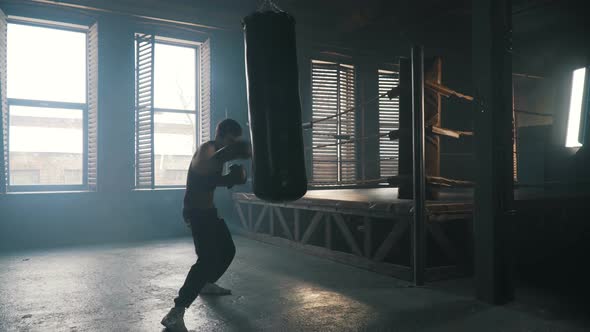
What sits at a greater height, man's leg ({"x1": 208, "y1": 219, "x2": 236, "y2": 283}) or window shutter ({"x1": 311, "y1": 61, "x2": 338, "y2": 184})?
window shutter ({"x1": 311, "y1": 61, "x2": 338, "y2": 184})

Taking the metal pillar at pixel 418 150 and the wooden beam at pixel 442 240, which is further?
the wooden beam at pixel 442 240

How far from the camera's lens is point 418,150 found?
3533mm

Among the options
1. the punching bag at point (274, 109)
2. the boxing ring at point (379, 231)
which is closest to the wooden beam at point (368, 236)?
the boxing ring at point (379, 231)

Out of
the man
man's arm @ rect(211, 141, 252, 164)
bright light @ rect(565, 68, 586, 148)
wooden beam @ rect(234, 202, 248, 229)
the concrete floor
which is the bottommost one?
the concrete floor

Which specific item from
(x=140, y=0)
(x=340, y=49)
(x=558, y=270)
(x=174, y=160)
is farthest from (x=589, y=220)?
(x=140, y=0)

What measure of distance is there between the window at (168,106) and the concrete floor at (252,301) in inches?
95.1

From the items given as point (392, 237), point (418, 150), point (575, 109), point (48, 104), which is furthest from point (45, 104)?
point (575, 109)

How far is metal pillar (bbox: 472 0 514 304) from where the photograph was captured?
121 inches

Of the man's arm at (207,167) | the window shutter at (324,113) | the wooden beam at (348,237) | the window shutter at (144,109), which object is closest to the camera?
the man's arm at (207,167)

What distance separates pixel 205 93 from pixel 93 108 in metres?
1.71

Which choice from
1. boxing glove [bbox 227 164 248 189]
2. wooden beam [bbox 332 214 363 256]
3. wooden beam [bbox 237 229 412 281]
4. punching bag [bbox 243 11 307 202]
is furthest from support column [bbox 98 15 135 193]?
Answer: punching bag [bbox 243 11 307 202]

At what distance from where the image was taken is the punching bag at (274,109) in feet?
7.42

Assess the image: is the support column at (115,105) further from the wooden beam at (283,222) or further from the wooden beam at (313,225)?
the wooden beam at (313,225)

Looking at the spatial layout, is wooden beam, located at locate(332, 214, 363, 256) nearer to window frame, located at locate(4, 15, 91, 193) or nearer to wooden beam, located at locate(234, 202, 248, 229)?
wooden beam, located at locate(234, 202, 248, 229)
